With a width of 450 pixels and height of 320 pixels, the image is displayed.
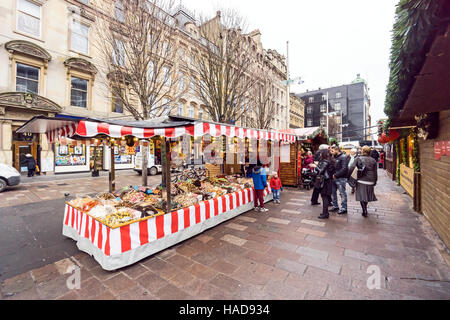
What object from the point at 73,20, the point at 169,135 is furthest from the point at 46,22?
the point at 169,135

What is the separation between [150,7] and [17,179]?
9.71m

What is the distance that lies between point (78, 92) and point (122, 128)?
51.7 ft

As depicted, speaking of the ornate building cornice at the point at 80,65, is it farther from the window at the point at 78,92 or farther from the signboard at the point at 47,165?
the signboard at the point at 47,165

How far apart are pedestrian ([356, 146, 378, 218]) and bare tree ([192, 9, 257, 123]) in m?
6.19

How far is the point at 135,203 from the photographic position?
13.6 ft

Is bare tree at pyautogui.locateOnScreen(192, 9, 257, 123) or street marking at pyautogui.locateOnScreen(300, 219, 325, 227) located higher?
bare tree at pyautogui.locateOnScreen(192, 9, 257, 123)

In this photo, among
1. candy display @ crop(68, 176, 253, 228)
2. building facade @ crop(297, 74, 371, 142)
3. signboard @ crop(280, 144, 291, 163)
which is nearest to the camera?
candy display @ crop(68, 176, 253, 228)

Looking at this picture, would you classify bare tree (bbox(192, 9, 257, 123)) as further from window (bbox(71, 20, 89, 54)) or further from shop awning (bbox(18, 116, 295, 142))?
window (bbox(71, 20, 89, 54))

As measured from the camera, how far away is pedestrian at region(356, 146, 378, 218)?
5.06 metres

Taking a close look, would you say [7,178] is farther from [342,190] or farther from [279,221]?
[342,190]

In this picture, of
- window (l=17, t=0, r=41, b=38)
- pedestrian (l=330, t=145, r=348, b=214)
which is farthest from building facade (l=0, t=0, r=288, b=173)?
pedestrian (l=330, t=145, r=348, b=214)

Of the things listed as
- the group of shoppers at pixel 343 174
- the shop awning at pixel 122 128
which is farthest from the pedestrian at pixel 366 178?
the shop awning at pixel 122 128

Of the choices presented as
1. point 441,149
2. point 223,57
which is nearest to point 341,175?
point 441,149

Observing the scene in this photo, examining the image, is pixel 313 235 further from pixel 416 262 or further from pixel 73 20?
pixel 73 20
